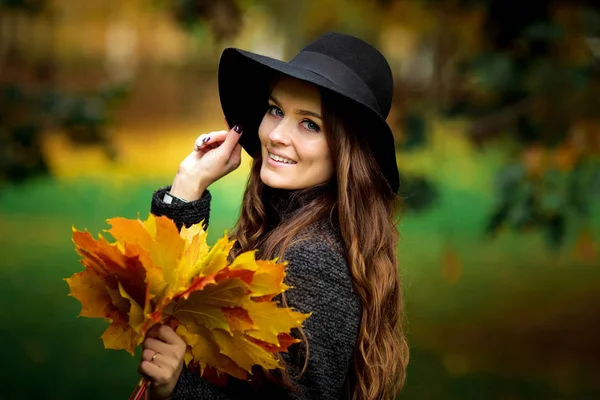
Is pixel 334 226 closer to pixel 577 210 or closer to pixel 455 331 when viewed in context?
pixel 577 210

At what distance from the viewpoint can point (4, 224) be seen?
19.3ft

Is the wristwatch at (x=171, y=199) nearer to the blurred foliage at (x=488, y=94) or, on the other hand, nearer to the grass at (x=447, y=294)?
the blurred foliage at (x=488, y=94)

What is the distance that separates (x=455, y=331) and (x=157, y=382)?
4.22 m

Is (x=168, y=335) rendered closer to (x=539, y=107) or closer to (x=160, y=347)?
(x=160, y=347)

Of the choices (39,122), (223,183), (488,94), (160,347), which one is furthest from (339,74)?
(223,183)

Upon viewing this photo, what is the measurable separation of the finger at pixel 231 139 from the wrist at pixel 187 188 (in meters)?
0.13

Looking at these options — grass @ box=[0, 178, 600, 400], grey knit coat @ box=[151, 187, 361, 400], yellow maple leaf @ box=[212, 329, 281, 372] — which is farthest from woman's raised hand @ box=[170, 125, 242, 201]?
grass @ box=[0, 178, 600, 400]

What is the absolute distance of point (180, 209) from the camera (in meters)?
2.49

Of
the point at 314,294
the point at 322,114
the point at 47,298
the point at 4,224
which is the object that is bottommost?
the point at 47,298

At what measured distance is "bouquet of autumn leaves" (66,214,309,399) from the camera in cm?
184

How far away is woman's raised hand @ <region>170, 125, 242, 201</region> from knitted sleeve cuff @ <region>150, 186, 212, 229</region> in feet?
0.12

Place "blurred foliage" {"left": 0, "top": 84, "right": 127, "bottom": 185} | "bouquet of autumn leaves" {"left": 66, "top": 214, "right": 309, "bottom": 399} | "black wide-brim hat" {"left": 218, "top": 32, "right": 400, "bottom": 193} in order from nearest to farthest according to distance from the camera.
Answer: "bouquet of autumn leaves" {"left": 66, "top": 214, "right": 309, "bottom": 399}, "black wide-brim hat" {"left": 218, "top": 32, "right": 400, "bottom": 193}, "blurred foliage" {"left": 0, "top": 84, "right": 127, "bottom": 185}

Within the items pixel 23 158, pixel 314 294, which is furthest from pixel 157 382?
pixel 23 158

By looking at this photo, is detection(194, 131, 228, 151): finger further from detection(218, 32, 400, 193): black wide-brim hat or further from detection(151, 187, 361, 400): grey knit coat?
detection(151, 187, 361, 400): grey knit coat
